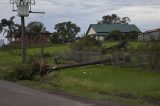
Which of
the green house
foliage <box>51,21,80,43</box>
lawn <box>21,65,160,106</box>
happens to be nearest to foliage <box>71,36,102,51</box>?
lawn <box>21,65,160,106</box>

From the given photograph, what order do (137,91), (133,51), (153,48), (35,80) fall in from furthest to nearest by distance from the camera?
(133,51), (153,48), (35,80), (137,91)

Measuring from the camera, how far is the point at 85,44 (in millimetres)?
57688

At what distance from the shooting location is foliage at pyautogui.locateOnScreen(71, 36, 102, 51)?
5676 cm

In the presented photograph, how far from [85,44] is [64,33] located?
58664mm

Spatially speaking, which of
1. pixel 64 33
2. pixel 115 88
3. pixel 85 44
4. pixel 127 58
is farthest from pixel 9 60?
pixel 64 33

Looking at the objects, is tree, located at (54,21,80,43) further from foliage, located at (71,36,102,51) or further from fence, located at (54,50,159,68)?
fence, located at (54,50,159,68)

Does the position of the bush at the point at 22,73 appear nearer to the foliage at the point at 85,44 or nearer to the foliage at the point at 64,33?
the foliage at the point at 85,44

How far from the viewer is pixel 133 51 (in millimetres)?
41656

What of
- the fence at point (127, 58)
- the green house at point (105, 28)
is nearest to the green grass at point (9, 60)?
the fence at point (127, 58)

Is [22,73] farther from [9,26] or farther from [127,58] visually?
[9,26]

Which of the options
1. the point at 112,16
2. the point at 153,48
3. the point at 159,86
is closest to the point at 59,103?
the point at 159,86

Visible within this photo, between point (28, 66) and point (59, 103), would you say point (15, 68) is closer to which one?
point (28, 66)

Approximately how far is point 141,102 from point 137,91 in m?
3.84

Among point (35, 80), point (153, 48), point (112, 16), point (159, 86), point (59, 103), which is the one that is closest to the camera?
point (59, 103)
